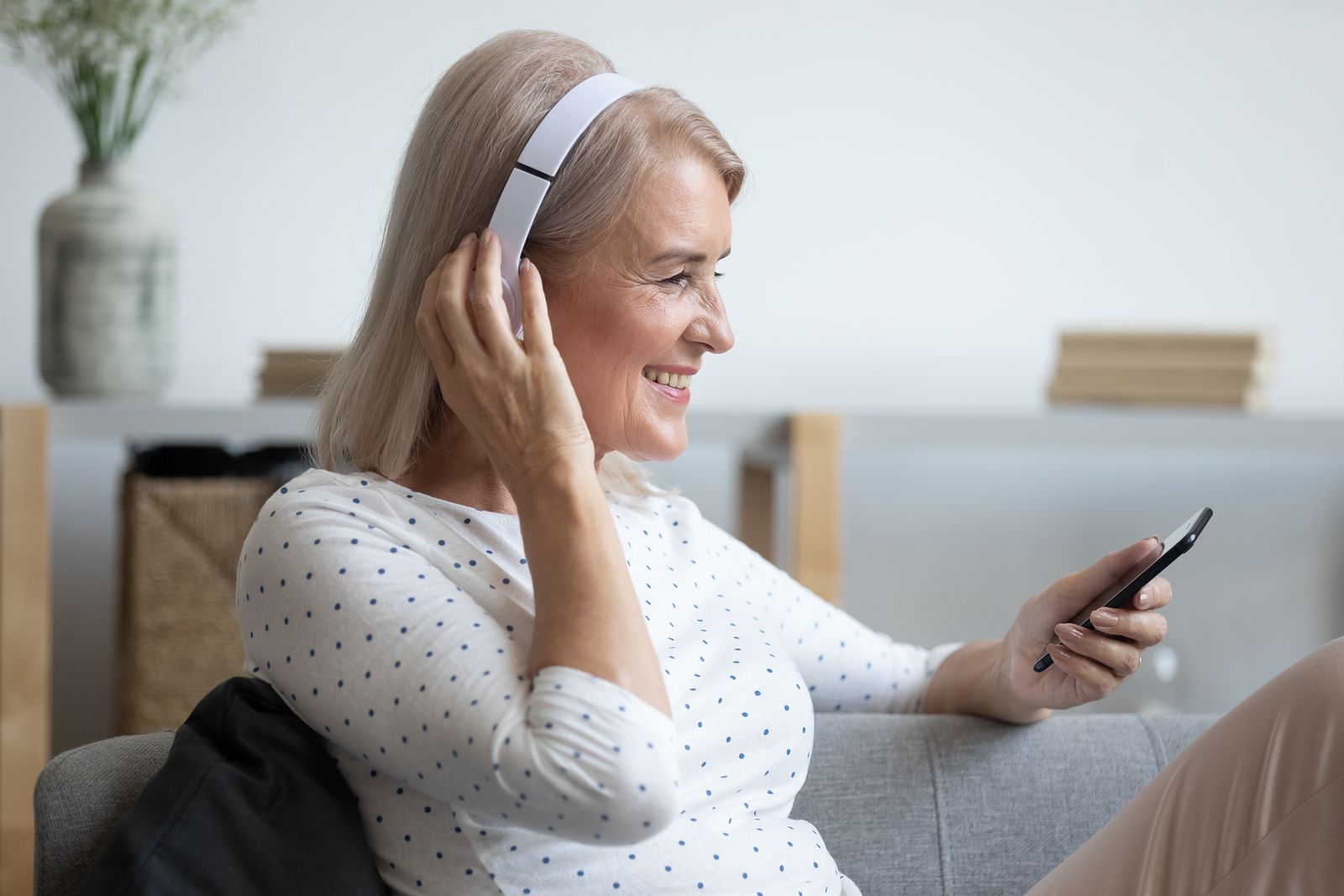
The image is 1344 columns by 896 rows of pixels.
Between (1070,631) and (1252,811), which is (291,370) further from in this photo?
(1252,811)

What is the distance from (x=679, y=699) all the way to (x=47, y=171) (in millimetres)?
2060

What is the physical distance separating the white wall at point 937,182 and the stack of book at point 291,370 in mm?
311

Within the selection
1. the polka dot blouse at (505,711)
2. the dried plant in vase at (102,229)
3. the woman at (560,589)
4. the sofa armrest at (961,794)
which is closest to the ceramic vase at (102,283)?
the dried plant in vase at (102,229)

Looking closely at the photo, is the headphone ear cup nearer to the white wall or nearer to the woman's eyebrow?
the woman's eyebrow

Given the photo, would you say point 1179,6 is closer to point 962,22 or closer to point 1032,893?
point 962,22

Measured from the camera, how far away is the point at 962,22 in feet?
9.05

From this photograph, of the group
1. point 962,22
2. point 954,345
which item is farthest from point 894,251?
point 962,22

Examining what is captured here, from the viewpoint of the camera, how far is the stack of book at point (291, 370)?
2.32m

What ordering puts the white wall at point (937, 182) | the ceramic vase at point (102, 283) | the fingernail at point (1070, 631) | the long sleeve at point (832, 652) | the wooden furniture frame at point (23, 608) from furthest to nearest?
the white wall at point (937, 182) < the ceramic vase at point (102, 283) < the wooden furniture frame at point (23, 608) < the long sleeve at point (832, 652) < the fingernail at point (1070, 631)

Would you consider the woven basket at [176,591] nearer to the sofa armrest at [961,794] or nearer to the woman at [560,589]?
the woman at [560,589]

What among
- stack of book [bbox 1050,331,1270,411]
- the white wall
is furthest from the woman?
the white wall

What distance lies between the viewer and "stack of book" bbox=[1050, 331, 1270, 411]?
2404 mm

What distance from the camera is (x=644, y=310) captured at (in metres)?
1.17

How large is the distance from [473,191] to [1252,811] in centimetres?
78
